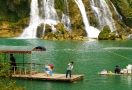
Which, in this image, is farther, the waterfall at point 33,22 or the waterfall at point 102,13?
the waterfall at point 102,13

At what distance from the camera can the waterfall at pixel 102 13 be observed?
109 metres

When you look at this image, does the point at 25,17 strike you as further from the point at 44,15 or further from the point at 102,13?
the point at 102,13

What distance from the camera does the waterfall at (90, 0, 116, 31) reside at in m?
109

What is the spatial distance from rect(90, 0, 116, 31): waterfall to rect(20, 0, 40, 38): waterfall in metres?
16.7

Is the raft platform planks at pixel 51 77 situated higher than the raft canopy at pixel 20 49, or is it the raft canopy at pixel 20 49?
the raft canopy at pixel 20 49

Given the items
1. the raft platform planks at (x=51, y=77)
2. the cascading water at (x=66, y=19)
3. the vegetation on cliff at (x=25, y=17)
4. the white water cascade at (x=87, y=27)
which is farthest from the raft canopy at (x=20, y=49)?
the cascading water at (x=66, y=19)

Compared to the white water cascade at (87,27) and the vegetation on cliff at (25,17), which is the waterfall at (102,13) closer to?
the vegetation on cliff at (25,17)

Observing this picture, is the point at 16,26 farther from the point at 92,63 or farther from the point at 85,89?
the point at 85,89

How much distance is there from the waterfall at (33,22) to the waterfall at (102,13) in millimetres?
16733

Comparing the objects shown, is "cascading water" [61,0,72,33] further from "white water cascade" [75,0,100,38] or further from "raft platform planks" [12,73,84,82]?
"raft platform planks" [12,73,84,82]

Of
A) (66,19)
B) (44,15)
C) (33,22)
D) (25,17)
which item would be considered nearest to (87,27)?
(66,19)

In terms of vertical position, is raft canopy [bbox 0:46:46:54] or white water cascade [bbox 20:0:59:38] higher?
white water cascade [bbox 20:0:59:38]

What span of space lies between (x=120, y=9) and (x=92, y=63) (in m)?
71.2

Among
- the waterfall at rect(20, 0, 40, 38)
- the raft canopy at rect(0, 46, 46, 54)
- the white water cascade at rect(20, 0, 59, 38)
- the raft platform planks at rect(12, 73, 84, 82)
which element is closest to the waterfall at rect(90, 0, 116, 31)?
the white water cascade at rect(20, 0, 59, 38)
